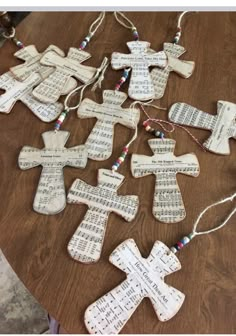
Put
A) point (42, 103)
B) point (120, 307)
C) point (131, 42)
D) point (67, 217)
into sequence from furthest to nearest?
point (131, 42) → point (42, 103) → point (67, 217) → point (120, 307)

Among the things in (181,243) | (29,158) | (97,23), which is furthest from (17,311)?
(97,23)

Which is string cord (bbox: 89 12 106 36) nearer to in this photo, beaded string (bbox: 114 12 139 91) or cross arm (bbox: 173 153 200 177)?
beaded string (bbox: 114 12 139 91)

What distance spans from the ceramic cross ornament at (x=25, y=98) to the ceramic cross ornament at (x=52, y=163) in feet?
0.20

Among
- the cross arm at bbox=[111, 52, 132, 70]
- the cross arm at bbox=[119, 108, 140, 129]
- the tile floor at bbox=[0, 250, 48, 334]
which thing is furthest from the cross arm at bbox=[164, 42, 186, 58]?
the tile floor at bbox=[0, 250, 48, 334]

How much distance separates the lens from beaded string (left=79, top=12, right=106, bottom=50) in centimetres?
104

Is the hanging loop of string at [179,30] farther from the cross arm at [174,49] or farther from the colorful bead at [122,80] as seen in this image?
the colorful bead at [122,80]

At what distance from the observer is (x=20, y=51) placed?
102cm

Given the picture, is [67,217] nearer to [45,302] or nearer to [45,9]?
[45,302]

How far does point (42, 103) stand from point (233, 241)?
1.71ft

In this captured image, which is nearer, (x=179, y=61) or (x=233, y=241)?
(x=233, y=241)

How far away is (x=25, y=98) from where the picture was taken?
940mm

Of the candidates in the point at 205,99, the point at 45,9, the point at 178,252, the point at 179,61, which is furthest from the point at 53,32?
the point at 178,252

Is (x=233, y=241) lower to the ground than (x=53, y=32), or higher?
lower

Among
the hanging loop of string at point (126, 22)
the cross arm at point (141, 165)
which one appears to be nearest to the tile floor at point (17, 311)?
the cross arm at point (141, 165)
